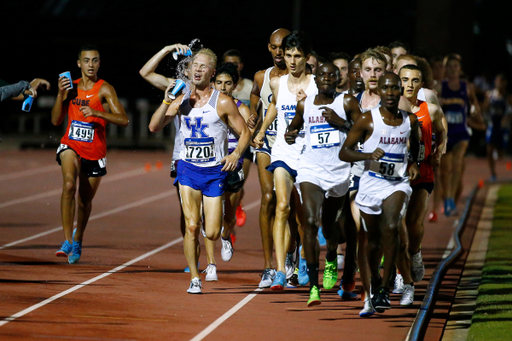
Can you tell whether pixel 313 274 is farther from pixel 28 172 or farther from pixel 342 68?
pixel 28 172

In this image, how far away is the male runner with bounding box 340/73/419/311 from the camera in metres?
7.50

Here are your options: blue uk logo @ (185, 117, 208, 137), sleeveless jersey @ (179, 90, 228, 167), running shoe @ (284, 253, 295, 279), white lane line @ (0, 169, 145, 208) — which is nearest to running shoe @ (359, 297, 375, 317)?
running shoe @ (284, 253, 295, 279)

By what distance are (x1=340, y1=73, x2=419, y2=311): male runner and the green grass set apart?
828mm

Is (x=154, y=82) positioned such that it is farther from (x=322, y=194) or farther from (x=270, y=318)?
(x=270, y=318)

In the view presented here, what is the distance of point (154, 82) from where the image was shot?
31.6 ft

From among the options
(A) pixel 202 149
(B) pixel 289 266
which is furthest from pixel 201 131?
(B) pixel 289 266

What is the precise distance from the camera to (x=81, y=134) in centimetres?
1025

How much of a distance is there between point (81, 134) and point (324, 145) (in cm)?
330

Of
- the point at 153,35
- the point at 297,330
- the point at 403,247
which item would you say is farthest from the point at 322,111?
the point at 153,35

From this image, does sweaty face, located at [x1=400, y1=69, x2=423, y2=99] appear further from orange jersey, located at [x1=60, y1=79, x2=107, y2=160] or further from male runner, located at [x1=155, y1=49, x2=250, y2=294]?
orange jersey, located at [x1=60, y1=79, x2=107, y2=160]

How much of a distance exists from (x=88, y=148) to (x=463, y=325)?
14.8 ft

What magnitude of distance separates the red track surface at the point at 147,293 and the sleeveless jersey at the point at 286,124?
1.27 metres

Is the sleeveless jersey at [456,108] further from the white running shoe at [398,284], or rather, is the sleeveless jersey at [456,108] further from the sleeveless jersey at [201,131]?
the sleeveless jersey at [201,131]

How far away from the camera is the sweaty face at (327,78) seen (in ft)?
26.3
